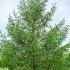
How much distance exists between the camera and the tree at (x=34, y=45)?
20.8m

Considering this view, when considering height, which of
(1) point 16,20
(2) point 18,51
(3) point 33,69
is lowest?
(3) point 33,69

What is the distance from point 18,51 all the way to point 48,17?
3614 millimetres

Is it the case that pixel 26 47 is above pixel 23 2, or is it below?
below

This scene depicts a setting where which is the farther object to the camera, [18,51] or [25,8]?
[25,8]

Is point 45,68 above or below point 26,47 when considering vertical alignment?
below

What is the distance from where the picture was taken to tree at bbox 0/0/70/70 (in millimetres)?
20834

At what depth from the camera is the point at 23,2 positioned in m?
23.1

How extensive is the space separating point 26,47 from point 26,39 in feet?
1.91

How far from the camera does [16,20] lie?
2245 centimetres

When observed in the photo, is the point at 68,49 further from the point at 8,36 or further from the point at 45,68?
the point at 8,36

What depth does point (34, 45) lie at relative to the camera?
20.5 m

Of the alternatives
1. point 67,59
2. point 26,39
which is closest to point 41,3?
point 26,39

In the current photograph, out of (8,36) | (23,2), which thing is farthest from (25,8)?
(8,36)

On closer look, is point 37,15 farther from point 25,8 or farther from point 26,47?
point 26,47
